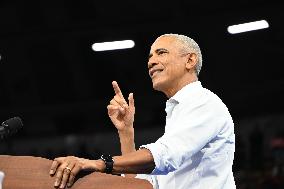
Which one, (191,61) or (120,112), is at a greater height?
(191,61)

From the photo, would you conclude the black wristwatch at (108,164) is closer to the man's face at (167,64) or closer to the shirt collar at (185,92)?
the shirt collar at (185,92)

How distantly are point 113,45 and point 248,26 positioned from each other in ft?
7.24

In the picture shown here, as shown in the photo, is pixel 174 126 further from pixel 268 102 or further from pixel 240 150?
pixel 268 102

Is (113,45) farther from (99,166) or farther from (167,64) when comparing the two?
(99,166)

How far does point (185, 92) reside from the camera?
6.72 ft

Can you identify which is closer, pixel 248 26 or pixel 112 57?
pixel 248 26

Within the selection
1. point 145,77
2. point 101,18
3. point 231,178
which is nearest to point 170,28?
point 101,18

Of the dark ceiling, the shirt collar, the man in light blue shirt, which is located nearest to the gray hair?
the man in light blue shirt

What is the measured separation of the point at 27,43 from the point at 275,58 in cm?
394

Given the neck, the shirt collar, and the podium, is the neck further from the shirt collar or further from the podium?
the podium

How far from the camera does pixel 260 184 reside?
800 centimetres

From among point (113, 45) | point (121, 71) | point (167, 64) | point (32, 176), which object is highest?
point (113, 45)

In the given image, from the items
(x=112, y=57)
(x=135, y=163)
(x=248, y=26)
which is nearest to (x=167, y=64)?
(x=135, y=163)

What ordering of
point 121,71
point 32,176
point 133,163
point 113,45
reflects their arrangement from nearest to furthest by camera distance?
point 32,176 < point 133,163 < point 113,45 < point 121,71
